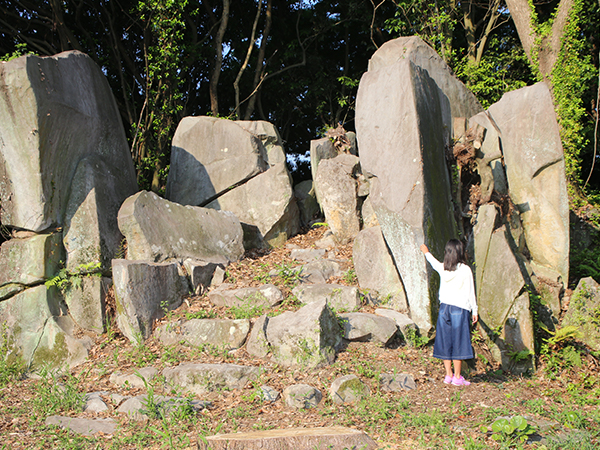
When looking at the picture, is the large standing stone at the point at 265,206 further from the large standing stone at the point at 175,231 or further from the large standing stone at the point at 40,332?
the large standing stone at the point at 40,332

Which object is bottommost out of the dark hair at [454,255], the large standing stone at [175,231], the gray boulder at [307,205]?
the dark hair at [454,255]

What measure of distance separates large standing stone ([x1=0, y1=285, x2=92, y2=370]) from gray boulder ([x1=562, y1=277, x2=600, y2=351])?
625 centimetres

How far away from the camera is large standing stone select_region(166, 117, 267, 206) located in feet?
28.7

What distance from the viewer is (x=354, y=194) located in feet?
25.9

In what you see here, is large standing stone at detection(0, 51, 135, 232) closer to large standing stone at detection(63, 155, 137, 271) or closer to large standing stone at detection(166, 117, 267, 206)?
large standing stone at detection(63, 155, 137, 271)

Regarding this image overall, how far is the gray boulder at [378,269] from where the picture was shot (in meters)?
6.20

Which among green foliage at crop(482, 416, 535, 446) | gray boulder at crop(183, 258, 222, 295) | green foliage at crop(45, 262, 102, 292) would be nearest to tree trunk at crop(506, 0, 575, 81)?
gray boulder at crop(183, 258, 222, 295)

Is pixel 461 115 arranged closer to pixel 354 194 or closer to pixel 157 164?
pixel 354 194

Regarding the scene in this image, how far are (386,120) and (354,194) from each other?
6.39ft

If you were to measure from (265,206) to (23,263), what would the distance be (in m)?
3.86

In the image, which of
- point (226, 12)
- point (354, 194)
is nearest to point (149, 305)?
point (354, 194)

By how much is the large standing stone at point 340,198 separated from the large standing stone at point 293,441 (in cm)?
473

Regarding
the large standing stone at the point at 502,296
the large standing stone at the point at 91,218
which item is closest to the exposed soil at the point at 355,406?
the large standing stone at the point at 502,296

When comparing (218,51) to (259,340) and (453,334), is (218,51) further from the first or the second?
(453,334)
